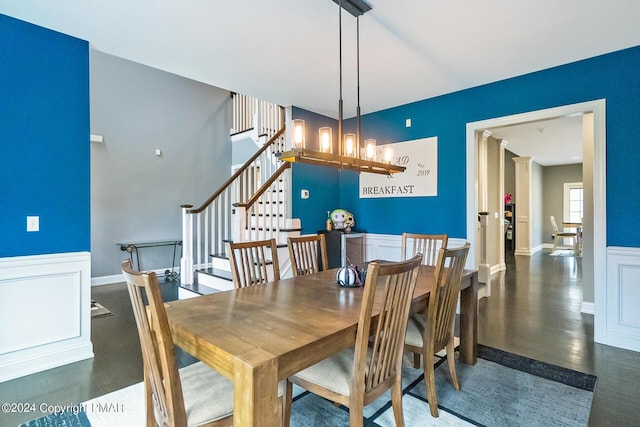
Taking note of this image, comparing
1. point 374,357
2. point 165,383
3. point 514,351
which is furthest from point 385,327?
point 514,351

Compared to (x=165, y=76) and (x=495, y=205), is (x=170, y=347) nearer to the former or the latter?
(x=165, y=76)

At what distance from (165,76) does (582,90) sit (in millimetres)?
6407

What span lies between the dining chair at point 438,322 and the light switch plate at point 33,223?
298 centimetres

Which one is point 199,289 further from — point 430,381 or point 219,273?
point 430,381

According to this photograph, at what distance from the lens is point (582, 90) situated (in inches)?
123

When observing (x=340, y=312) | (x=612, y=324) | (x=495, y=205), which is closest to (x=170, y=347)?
(x=340, y=312)

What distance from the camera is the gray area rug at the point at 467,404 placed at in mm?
1939

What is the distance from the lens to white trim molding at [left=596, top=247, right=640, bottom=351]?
9.45ft

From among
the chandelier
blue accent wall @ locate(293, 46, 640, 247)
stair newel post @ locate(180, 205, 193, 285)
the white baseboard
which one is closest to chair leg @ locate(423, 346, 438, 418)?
the chandelier

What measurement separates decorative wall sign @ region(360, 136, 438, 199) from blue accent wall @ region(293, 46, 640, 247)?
2.9 inches

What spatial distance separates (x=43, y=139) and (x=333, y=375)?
2.91 meters

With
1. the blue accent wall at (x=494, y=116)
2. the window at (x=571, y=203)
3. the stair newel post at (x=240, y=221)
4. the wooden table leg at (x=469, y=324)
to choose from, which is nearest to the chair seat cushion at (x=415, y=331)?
the wooden table leg at (x=469, y=324)

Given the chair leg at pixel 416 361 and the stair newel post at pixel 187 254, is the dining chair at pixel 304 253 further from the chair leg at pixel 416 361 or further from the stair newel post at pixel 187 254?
the stair newel post at pixel 187 254

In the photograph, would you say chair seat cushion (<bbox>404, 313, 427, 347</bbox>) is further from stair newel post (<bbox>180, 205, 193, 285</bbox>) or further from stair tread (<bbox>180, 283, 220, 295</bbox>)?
stair newel post (<bbox>180, 205, 193, 285</bbox>)
